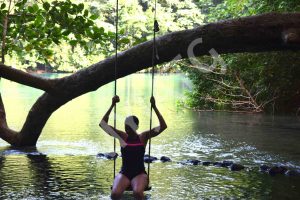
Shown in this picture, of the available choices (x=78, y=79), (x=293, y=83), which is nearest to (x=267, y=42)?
(x=78, y=79)

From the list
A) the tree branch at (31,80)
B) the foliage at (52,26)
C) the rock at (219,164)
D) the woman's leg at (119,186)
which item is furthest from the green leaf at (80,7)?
the rock at (219,164)

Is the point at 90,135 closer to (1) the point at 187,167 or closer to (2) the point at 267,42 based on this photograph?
(1) the point at 187,167

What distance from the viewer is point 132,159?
6473 mm

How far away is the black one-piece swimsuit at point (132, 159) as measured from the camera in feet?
21.1

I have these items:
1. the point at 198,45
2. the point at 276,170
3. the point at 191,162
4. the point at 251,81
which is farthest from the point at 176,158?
the point at 251,81

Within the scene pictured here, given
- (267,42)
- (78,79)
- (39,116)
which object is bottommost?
(39,116)

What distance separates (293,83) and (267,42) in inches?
349

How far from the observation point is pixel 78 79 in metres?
8.94

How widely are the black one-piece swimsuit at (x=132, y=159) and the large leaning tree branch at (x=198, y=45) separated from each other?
222 centimetres

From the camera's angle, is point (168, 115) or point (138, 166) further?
point (168, 115)

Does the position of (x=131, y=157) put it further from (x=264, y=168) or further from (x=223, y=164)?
(x=264, y=168)

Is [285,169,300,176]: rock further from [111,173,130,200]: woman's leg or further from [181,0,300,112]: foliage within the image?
[181,0,300,112]: foliage

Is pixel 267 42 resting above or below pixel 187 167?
above

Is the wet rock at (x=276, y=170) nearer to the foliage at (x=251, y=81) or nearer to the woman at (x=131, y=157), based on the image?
the woman at (x=131, y=157)
